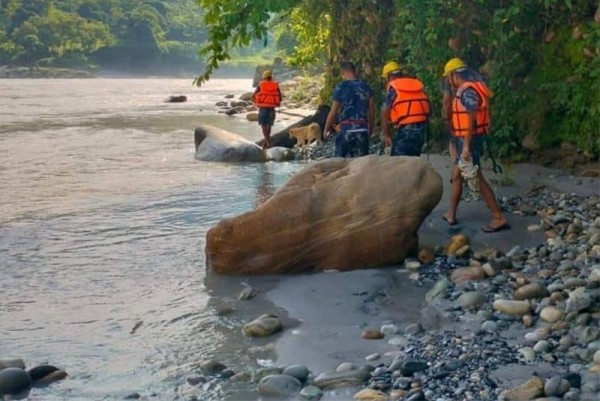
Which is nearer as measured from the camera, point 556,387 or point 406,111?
point 556,387

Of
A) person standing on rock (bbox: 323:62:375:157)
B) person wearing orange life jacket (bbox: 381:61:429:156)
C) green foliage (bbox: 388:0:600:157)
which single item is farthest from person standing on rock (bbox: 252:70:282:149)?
A: person wearing orange life jacket (bbox: 381:61:429:156)

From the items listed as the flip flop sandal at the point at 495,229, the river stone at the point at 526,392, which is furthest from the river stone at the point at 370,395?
the flip flop sandal at the point at 495,229

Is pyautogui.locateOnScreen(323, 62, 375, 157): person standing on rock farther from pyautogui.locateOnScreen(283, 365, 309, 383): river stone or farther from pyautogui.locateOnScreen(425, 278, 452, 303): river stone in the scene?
pyautogui.locateOnScreen(283, 365, 309, 383): river stone

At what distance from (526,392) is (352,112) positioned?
6.48 metres

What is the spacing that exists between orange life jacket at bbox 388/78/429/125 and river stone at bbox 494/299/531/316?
13.5 ft

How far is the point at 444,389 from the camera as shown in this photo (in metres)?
5.23

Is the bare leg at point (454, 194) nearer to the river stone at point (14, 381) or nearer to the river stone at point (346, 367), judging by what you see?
the river stone at point (346, 367)

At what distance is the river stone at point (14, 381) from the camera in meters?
5.79

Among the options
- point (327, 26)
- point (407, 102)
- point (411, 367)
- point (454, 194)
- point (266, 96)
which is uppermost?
point (327, 26)

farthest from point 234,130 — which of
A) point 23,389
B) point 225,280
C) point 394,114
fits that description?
point 23,389

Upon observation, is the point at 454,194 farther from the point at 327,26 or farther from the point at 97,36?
the point at 97,36

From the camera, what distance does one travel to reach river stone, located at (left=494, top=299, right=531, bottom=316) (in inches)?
260

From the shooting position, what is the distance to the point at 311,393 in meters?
A: 5.46

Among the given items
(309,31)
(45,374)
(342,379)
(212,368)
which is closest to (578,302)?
(342,379)
